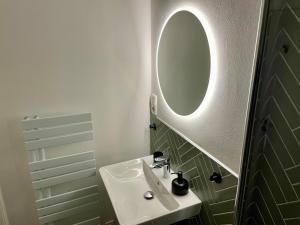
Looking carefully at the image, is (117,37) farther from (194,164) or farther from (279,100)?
(279,100)

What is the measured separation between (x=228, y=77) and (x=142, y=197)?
97 cm

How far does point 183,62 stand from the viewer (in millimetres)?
1262

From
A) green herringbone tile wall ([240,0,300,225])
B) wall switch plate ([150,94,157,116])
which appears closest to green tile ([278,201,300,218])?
green herringbone tile wall ([240,0,300,225])

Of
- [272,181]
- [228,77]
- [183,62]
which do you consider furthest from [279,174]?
[183,62]

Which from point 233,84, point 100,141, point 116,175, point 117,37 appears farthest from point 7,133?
point 233,84

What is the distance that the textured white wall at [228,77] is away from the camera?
84cm

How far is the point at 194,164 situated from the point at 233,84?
56cm

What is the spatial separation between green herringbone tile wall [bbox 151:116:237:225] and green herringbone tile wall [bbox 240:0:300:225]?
0.22 meters

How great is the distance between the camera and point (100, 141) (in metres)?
1.70

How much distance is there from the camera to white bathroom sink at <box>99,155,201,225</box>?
1200 millimetres

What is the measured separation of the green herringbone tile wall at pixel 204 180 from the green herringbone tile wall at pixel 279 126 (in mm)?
218

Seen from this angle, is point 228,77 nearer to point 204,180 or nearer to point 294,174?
point 294,174

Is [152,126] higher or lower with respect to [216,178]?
higher

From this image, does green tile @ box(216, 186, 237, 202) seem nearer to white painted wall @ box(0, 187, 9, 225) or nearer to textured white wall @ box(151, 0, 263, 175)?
textured white wall @ box(151, 0, 263, 175)
